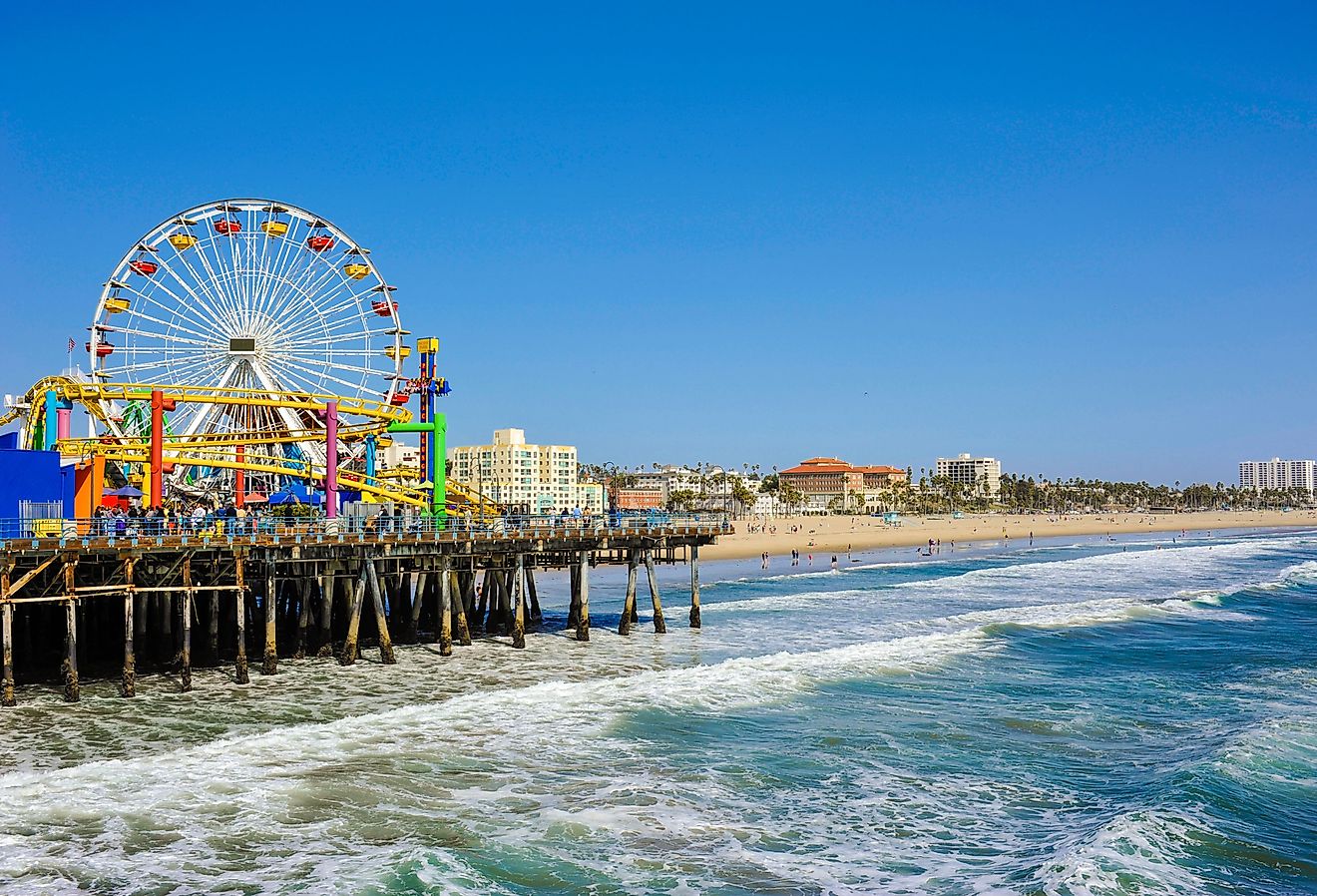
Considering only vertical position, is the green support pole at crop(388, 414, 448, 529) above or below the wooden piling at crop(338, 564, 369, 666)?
above

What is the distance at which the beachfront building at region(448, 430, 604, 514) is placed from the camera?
179 meters

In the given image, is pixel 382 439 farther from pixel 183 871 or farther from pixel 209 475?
pixel 183 871

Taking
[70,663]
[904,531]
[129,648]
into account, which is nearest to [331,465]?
[129,648]

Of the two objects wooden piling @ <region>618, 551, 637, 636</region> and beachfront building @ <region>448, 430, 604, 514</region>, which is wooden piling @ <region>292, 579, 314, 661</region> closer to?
wooden piling @ <region>618, 551, 637, 636</region>

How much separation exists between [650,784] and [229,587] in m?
11.8

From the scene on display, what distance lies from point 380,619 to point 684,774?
38.9 feet

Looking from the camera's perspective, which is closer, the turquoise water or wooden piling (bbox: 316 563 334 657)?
the turquoise water

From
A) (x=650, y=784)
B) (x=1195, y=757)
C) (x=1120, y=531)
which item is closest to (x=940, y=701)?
(x=1195, y=757)

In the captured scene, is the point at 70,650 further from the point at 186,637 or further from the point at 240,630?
the point at 240,630

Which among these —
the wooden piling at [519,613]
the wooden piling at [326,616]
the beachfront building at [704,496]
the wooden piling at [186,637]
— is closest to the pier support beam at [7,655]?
the wooden piling at [186,637]

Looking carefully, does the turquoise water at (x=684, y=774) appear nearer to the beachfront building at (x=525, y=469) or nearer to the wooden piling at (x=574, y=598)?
the wooden piling at (x=574, y=598)

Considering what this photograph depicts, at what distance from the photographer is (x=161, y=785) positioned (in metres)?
16.3

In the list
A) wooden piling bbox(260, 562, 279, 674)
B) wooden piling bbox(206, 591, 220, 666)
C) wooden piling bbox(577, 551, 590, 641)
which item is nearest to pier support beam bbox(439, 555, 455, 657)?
wooden piling bbox(577, 551, 590, 641)

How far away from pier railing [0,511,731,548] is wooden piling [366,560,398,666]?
0.99 meters
